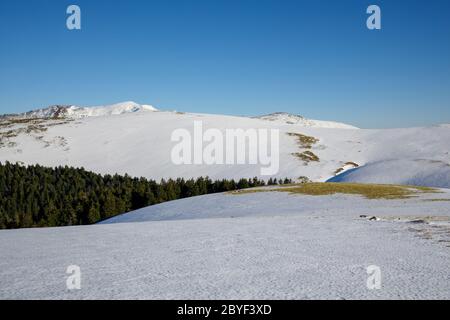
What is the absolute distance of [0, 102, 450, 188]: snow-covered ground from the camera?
345 ft

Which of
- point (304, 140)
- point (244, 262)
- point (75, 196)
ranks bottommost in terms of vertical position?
point (75, 196)

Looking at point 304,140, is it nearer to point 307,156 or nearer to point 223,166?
point 307,156

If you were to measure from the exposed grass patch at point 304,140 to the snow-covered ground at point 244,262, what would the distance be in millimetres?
123678

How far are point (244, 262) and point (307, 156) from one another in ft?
396

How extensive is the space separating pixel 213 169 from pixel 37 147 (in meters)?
88.5

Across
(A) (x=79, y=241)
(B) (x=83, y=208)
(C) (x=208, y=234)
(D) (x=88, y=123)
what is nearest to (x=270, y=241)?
(C) (x=208, y=234)

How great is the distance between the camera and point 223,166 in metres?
125

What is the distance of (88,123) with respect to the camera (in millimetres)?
198250

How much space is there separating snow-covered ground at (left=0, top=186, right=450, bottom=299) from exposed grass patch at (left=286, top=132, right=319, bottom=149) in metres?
124

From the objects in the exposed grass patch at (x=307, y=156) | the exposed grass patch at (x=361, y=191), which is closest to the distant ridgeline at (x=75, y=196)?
the exposed grass patch at (x=307, y=156)

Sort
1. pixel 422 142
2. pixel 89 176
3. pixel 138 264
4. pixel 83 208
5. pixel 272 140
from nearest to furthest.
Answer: pixel 138 264
pixel 83 208
pixel 89 176
pixel 422 142
pixel 272 140

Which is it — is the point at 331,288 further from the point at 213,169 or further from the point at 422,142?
the point at 422,142

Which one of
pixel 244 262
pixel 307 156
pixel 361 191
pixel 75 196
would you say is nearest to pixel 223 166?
pixel 307 156
